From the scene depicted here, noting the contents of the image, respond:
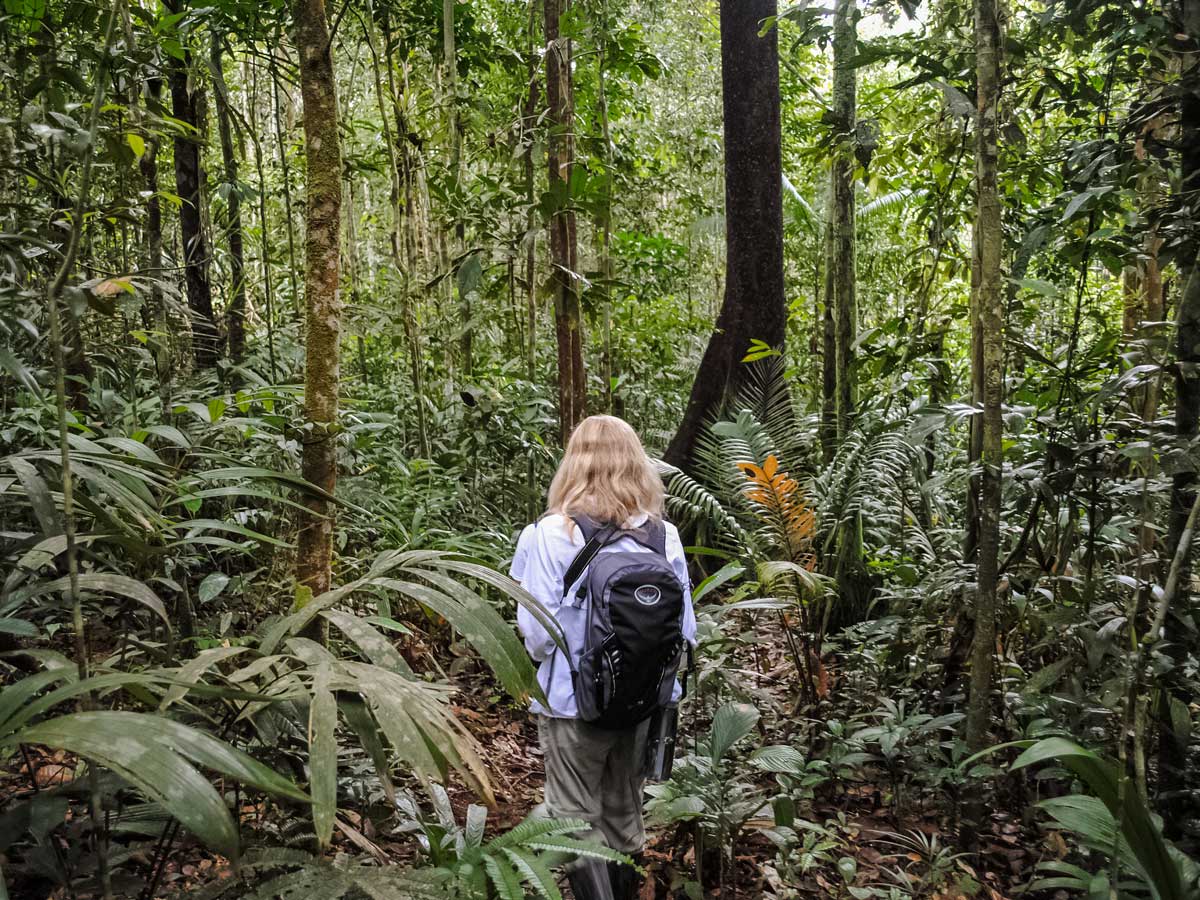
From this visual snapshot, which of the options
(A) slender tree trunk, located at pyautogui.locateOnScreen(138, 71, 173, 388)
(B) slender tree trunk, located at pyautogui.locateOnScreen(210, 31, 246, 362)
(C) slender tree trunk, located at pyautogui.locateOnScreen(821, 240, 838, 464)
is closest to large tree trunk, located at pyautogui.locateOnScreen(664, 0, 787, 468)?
(C) slender tree trunk, located at pyautogui.locateOnScreen(821, 240, 838, 464)

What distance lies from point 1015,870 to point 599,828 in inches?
64.5

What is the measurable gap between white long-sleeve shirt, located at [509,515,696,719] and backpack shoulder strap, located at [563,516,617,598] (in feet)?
0.06

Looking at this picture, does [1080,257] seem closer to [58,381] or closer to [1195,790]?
[1195,790]

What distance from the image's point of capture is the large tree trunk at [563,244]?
4586 millimetres

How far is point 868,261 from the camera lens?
11953 mm

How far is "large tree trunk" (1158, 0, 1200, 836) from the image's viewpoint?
2576mm

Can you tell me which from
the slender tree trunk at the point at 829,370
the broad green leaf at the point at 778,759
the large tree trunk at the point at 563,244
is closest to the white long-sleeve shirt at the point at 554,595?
the broad green leaf at the point at 778,759

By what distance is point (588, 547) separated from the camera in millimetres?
2742

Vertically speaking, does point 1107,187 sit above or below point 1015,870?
above

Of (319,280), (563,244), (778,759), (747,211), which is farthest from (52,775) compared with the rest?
(747,211)

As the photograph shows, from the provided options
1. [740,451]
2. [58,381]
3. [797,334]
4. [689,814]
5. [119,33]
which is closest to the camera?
[58,381]

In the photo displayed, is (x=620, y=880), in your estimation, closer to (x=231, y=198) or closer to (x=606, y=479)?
(x=606, y=479)

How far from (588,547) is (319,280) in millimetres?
1203

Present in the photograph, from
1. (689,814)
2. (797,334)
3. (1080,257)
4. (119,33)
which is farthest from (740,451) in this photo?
(797,334)
